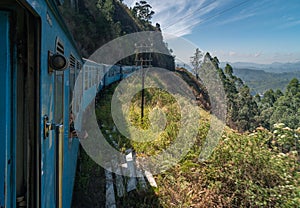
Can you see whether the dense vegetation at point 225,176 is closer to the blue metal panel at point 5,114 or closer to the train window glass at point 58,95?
the train window glass at point 58,95

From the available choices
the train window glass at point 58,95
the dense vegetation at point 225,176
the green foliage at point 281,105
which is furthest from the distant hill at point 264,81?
the train window glass at point 58,95

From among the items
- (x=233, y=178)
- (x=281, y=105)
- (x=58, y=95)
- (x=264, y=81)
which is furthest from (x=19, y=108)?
(x=264, y=81)

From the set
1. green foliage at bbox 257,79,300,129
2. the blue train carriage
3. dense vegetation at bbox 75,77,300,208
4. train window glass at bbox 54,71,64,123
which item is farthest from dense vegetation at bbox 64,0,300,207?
green foliage at bbox 257,79,300,129

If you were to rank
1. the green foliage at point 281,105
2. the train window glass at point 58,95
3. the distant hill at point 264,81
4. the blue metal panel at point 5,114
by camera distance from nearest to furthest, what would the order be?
the blue metal panel at point 5,114, the train window glass at point 58,95, the green foliage at point 281,105, the distant hill at point 264,81

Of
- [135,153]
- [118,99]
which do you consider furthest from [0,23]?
[118,99]

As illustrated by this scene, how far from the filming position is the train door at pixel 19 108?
2.96 feet

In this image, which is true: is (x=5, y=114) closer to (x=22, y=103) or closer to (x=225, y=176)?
(x=22, y=103)

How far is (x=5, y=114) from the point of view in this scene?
0.90 meters

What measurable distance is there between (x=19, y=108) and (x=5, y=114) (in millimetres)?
80

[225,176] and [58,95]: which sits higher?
[58,95]

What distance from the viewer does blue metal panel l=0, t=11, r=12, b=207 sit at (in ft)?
2.89

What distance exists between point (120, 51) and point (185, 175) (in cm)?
2563

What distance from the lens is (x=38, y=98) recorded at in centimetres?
100

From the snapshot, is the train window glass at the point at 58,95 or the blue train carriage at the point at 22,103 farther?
the train window glass at the point at 58,95
